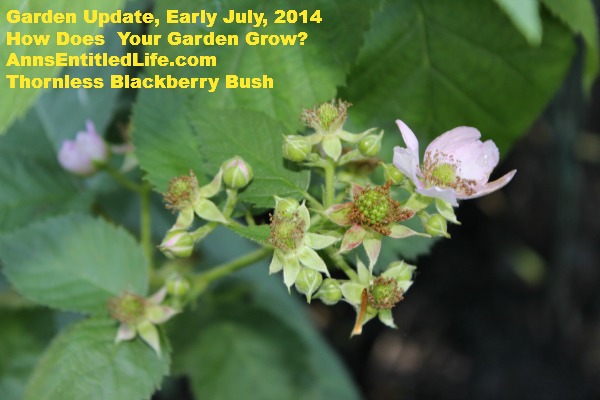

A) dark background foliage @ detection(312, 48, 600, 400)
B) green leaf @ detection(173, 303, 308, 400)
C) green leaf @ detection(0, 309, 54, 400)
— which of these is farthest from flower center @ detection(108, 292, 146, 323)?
dark background foliage @ detection(312, 48, 600, 400)

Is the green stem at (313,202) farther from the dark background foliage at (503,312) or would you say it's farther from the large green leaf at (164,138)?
the dark background foliage at (503,312)

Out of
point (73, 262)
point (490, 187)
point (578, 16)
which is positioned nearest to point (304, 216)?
point (490, 187)

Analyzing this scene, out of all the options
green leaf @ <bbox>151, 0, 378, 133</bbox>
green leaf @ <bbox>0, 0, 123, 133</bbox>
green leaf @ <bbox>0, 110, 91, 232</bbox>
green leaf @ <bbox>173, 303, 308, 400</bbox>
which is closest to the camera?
green leaf @ <bbox>0, 0, 123, 133</bbox>

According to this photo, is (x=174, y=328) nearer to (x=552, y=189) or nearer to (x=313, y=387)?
(x=313, y=387)

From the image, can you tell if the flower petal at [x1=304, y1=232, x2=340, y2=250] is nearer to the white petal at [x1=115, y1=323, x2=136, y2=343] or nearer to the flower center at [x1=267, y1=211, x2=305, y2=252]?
the flower center at [x1=267, y1=211, x2=305, y2=252]

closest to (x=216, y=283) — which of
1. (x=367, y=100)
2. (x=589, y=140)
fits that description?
(x=367, y=100)
